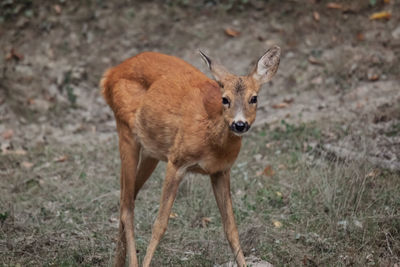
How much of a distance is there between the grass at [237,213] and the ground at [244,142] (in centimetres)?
2

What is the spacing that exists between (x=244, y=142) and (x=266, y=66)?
3.23m

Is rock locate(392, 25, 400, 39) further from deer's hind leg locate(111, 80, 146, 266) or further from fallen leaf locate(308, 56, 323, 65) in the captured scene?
deer's hind leg locate(111, 80, 146, 266)

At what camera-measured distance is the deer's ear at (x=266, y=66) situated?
4.41m

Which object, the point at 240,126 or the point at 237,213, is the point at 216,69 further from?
the point at 237,213

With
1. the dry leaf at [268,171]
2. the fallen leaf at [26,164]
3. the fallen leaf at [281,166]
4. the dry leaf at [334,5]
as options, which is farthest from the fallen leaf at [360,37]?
the fallen leaf at [26,164]

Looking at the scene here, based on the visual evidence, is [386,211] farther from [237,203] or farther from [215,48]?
[215,48]

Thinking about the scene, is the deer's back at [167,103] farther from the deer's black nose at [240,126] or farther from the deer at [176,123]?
the deer's black nose at [240,126]

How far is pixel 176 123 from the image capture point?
4719 millimetres

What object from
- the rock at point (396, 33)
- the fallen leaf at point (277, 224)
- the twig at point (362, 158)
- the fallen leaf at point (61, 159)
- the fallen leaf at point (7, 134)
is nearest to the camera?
the fallen leaf at point (277, 224)

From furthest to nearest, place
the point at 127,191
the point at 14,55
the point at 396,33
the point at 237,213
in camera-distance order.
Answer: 1. the point at 14,55
2. the point at 396,33
3. the point at 237,213
4. the point at 127,191

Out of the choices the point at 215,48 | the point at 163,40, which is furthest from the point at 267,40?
the point at 163,40

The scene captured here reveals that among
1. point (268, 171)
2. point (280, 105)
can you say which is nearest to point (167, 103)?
point (268, 171)

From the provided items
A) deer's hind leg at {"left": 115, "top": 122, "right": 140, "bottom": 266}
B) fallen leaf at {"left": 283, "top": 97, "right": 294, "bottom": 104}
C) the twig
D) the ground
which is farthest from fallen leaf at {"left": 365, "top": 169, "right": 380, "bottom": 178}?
fallen leaf at {"left": 283, "top": 97, "right": 294, "bottom": 104}

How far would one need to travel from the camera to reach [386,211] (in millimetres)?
5320
